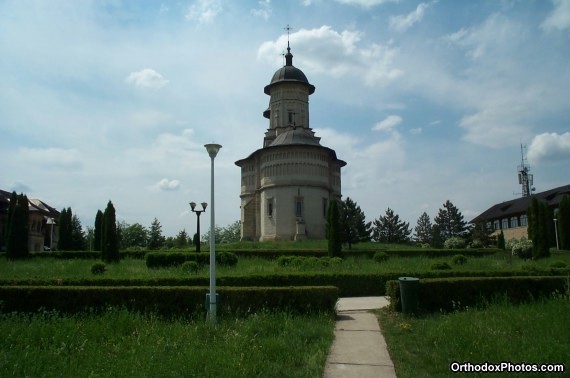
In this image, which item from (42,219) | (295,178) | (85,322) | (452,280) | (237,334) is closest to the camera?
(237,334)

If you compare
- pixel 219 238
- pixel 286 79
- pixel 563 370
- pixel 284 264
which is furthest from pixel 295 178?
pixel 219 238

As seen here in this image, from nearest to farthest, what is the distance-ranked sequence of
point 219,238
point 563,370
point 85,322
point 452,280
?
1. point 563,370
2. point 85,322
3. point 452,280
4. point 219,238

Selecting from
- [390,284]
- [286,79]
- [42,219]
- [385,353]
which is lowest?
[385,353]

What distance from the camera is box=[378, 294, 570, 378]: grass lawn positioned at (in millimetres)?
6660

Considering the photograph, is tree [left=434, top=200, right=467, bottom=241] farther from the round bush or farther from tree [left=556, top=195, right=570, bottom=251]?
the round bush

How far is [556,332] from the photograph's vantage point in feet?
24.6

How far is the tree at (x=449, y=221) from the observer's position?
228 ft

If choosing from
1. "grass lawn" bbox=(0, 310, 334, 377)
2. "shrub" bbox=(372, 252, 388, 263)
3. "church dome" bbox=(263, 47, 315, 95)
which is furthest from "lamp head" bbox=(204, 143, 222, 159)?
"church dome" bbox=(263, 47, 315, 95)

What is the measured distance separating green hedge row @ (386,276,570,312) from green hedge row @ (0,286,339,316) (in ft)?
6.99

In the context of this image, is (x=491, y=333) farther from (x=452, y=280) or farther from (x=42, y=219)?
(x=42, y=219)

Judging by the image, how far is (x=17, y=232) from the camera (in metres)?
29.6

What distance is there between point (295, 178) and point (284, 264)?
2468cm

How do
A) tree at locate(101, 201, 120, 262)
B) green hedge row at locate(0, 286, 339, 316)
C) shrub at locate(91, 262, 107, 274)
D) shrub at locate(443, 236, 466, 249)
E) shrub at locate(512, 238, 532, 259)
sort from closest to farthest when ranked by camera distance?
green hedge row at locate(0, 286, 339, 316), shrub at locate(91, 262, 107, 274), tree at locate(101, 201, 120, 262), shrub at locate(512, 238, 532, 259), shrub at locate(443, 236, 466, 249)

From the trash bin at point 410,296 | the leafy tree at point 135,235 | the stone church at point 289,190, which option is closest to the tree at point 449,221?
the stone church at point 289,190
